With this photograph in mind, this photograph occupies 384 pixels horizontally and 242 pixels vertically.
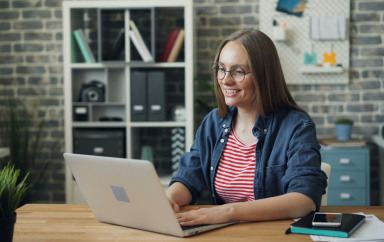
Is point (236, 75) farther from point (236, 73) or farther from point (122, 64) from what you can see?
point (122, 64)

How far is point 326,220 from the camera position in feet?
6.18

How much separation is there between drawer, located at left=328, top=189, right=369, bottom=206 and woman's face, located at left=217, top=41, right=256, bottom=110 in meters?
2.28

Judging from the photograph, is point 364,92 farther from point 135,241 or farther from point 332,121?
point 135,241

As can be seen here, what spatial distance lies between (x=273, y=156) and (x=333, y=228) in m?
0.49

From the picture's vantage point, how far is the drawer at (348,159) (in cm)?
440

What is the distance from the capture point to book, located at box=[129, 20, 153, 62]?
14.6 ft

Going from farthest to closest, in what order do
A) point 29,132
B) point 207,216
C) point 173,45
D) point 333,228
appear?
point 29,132 → point 173,45 → point 207,216 → point 333,228

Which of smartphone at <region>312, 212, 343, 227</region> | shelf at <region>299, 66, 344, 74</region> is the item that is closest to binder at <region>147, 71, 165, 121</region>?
shelf at <region>299, 66, 344, 74</region>

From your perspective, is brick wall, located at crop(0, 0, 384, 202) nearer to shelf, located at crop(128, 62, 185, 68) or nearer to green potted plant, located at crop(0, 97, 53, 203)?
green potted plant, located at crop(0, 97, 53, 203)

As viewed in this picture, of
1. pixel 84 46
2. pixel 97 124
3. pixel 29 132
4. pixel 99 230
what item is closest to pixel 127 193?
pixel 99 230

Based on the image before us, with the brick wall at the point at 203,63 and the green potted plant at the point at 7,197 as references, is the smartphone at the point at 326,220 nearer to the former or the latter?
the green potted plant at the point at 7,197

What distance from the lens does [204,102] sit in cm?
479

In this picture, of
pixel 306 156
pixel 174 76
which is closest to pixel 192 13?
pixel 174 76

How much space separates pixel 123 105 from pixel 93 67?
36 centimetres
